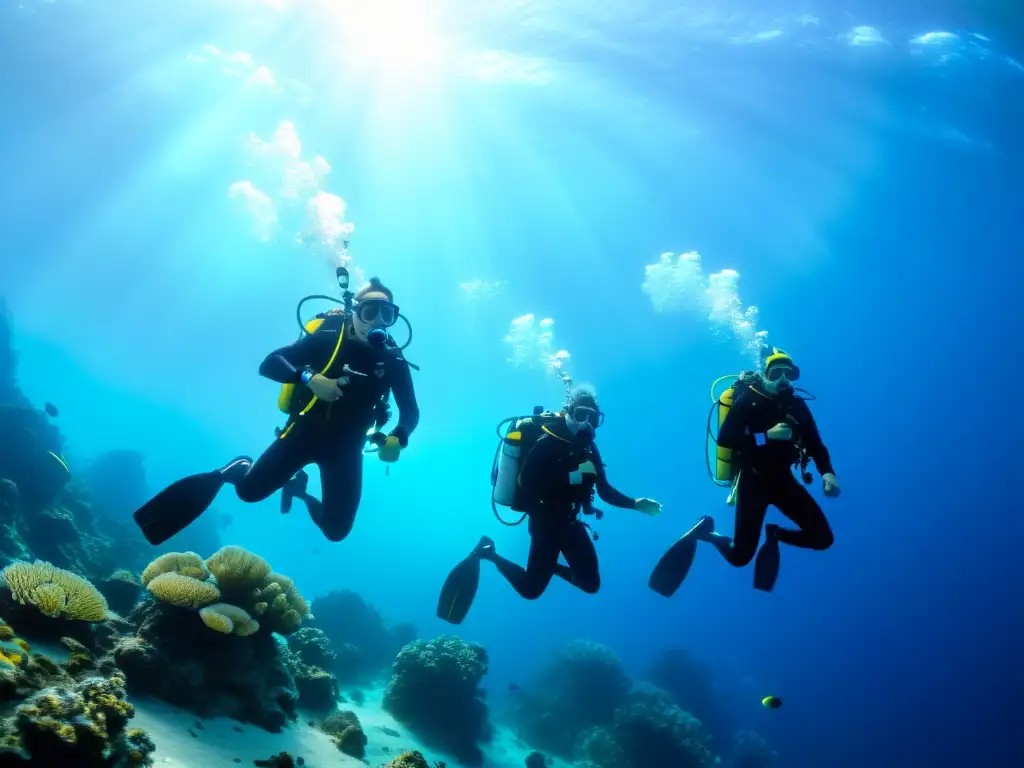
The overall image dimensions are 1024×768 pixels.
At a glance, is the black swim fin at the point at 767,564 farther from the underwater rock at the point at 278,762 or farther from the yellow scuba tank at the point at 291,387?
the yellow scuba tank at the point at 291,387

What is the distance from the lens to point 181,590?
6027mm

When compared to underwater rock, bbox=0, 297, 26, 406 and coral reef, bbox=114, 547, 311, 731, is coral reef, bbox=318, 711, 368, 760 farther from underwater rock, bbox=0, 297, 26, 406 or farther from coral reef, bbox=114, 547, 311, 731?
underwater rock, bbox=0, 297, 26, 406

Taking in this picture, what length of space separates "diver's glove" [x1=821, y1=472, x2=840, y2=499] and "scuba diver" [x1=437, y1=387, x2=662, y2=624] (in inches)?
83.0

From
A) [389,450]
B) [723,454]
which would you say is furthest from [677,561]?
[389,450]

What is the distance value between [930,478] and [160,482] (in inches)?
5930

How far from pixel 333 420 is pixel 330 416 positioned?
0.22 feet

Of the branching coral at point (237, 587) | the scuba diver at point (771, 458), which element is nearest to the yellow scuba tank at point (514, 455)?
the scuba diver at point (771, 458)

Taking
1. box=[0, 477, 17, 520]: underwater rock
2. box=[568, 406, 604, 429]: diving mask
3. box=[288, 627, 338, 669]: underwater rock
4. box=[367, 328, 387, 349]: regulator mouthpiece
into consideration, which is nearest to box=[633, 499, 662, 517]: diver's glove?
box=[568, 406, 604, 429]: diving mask

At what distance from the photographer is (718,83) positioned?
28.0 m

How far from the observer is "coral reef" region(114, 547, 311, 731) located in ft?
18.6

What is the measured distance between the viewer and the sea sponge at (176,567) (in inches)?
267

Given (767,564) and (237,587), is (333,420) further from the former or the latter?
(767,564)

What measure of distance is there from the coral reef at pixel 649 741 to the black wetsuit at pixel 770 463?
1445 centimetres

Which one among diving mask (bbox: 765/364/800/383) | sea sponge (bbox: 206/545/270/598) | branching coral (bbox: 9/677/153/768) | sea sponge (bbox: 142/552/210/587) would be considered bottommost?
branching coral (bbox: 9/677/153/768)
